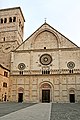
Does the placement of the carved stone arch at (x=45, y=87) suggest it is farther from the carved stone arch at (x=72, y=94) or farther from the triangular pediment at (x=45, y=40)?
→ the triangular pediment at (x=45, y=40)

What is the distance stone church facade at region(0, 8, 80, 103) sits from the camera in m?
39.0

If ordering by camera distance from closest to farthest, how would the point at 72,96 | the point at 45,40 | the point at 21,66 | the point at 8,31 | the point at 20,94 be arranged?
the point at 72,96
the point at 20,94
the point at 21,66
the point at 45,40
the point at 8,31

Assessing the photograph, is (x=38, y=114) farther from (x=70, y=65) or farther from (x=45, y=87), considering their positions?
(x=70, y=65)

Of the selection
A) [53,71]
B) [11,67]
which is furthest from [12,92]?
[53,71]

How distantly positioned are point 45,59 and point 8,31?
44.6 feet

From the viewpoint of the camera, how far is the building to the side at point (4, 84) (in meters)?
37.7

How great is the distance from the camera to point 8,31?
48.0m

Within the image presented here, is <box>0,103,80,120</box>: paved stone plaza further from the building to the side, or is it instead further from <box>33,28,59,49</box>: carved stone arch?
<box>33,28,59,49</box>: carved stone arch

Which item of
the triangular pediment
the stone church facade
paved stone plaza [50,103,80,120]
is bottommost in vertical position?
paved stone plaza [50,103,80,120]

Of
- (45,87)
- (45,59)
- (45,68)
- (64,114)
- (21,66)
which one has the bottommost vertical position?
(64,114)

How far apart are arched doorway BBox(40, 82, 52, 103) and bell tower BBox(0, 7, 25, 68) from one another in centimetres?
1005

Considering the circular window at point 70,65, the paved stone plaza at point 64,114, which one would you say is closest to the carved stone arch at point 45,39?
the circular window at point 70,65

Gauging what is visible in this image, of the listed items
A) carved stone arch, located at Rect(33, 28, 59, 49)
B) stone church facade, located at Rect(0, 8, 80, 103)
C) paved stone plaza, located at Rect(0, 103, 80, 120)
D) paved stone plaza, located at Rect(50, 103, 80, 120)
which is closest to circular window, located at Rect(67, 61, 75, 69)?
stone church facade, located at Rect(0, 8, 80, 103)

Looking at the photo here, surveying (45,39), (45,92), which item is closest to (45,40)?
(45,39)
